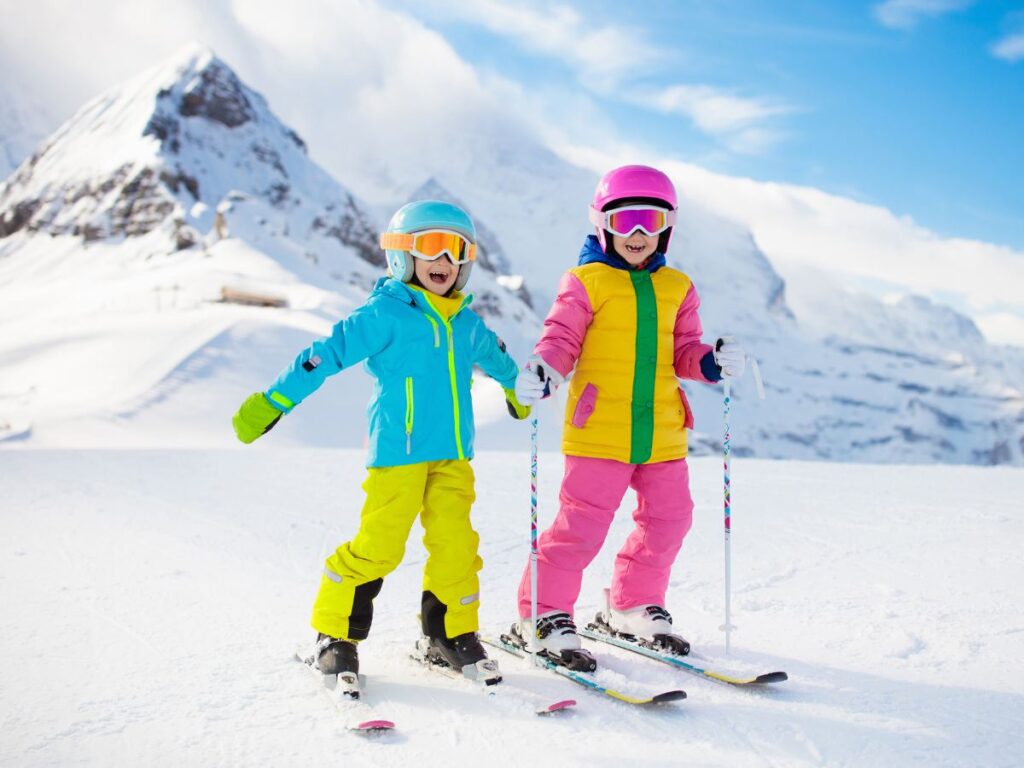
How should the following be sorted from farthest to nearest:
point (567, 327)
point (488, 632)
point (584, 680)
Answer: point (488, 632) → point (567, 327) → point (584, 680)

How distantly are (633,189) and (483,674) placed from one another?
78.1 inches

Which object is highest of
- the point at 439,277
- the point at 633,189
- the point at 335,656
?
the point at 633,189

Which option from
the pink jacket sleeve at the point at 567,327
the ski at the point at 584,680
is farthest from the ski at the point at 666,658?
the pink jacket sleeve at the point at 567,327

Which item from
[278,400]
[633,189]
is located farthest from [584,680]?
[633,189]

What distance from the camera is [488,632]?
3771mm

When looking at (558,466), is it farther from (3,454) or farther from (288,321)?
(288,321)

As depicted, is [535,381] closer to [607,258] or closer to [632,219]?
[607,258]

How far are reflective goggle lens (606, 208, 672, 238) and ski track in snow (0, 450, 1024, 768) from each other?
174 cm

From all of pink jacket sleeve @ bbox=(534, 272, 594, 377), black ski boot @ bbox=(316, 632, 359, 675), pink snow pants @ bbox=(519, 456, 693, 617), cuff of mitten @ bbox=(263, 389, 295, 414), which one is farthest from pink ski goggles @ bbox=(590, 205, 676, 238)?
black ski boot @ bbox=(316, 632, 359, 675)

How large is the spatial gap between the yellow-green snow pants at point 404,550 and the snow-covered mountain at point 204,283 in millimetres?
655

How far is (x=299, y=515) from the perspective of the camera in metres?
6.14

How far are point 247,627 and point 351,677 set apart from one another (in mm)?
967

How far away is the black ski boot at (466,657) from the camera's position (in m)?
3.08

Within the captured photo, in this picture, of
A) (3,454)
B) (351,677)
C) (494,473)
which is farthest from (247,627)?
(3,454)
